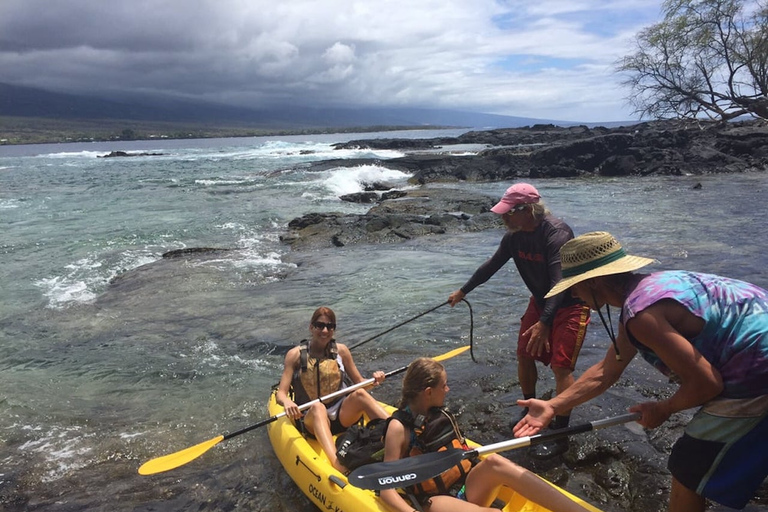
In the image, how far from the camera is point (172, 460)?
15.9 ft

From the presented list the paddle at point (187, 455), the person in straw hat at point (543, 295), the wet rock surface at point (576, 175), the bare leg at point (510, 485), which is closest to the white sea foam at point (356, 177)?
the wet rock surface at point (576, 175)

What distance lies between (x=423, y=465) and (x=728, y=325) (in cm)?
188

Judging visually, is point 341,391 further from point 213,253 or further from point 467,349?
point 213,253

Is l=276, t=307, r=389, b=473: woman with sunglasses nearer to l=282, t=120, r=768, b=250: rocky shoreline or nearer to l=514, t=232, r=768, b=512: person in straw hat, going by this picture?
l=514, t=232, r=768, b=512: person in straw hat

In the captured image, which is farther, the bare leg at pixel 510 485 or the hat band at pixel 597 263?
the bare leg at pixel 510 485

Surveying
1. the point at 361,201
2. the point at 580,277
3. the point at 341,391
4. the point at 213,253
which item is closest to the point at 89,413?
the point at 341,391

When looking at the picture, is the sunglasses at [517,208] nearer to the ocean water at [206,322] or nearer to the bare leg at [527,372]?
the bare leg at [527,372]

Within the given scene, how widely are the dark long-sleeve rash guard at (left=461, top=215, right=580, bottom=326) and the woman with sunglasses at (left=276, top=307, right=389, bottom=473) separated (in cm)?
164

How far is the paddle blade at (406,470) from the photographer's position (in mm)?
3324

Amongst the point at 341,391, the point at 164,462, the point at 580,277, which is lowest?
the point at 164,462

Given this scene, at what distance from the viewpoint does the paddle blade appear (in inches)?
131

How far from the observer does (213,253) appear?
1426 cm

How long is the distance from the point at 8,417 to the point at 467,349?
220 inches

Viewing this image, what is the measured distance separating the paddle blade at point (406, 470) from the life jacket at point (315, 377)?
1.62 meters
